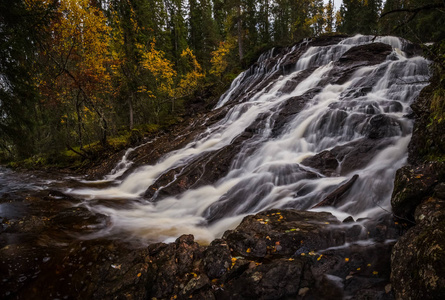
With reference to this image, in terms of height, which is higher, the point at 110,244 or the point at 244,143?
the point at 244,143

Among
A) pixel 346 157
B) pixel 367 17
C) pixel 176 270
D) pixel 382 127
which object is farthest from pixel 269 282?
pixel 367 17

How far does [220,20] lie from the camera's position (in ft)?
130

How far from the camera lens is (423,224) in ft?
9.55

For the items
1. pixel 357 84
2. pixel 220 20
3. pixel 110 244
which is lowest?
pixel 110 244

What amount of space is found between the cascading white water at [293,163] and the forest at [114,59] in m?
1.97

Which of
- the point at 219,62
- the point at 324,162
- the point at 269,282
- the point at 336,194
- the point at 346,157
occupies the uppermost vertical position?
the point at 219,62

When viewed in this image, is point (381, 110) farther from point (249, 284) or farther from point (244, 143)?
point (249, 284)

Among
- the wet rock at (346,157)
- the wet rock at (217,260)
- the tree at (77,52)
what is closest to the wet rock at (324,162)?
the wet rock at (346,157)

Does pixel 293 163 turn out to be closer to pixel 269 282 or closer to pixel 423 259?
pixel 269 282

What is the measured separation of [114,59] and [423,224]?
50.3ft

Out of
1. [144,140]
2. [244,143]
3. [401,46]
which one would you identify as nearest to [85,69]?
[144,140]

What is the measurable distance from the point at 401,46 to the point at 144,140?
1788cm

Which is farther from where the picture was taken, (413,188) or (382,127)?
(382,127)

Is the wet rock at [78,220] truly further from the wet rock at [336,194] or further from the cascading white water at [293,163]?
the wet rock at [336,194]
